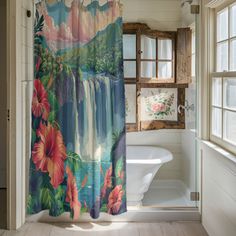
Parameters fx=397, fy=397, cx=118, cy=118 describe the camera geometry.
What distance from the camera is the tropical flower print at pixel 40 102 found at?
3.53 metres

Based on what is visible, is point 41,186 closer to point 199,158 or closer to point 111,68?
point 111,68

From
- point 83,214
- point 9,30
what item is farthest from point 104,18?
point 83,214

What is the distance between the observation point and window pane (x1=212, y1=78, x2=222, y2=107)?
3.32 meters

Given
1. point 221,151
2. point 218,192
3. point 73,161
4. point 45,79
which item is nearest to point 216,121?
point 221,151

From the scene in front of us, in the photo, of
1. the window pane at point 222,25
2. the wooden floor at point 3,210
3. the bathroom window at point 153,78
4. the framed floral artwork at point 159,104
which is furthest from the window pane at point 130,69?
the wooden floor at point 3,210

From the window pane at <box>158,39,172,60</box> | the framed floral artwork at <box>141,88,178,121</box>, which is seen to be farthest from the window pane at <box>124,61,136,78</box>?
the window pane at <box>158,39,172,60</box>

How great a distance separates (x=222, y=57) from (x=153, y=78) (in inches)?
51.6

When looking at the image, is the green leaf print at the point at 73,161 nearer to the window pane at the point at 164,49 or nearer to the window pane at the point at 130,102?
the window pane at the point at 130,102

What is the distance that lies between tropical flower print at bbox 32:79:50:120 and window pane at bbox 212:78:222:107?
1.47 meters

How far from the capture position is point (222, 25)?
3.28 meters

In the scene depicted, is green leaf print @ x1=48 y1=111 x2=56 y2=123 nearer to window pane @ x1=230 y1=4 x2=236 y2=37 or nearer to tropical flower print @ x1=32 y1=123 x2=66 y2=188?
tropical flower print @ x1=32 y1=123 x2=66 y2=188

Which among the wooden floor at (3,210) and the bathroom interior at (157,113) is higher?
the bathroom interior at (157,113)

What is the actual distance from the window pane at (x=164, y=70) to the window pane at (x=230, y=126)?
1.48 m

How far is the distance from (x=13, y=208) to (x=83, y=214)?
0.64 meters
